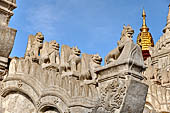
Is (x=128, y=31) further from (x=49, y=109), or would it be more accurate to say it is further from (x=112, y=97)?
(x=49, y=109)

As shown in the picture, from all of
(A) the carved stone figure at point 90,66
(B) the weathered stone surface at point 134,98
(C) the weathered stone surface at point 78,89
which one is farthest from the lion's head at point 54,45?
(B) the weathered stone surface at point 134,98

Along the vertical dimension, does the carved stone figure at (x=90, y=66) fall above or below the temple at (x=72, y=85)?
above

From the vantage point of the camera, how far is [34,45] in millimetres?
11195

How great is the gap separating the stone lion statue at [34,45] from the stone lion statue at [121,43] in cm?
399

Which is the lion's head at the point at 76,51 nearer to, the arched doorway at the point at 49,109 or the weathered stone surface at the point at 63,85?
the weathered stone surface at the point at 63,85

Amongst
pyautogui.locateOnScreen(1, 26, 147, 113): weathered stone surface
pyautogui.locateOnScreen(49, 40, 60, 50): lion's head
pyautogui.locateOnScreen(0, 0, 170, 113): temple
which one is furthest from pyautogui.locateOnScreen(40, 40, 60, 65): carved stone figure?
pyautogui.locateOnScreen(1, 26, 147, 113): weathered stone surface

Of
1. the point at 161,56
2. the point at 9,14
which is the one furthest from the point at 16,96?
the point at 161,56

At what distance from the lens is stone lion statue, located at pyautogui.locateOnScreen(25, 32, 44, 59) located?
1109 centimetres

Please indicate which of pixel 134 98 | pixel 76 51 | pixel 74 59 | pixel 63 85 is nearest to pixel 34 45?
pixel 76 51

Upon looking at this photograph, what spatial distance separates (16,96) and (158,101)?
7229 millimetres

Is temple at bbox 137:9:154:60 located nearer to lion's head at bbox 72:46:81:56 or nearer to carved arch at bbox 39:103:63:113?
lion's head at bbox 72:46:81:56

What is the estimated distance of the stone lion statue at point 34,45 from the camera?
36.4 ft

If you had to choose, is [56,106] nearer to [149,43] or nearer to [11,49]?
[11,49]

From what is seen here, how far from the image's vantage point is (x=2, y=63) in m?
7.07
